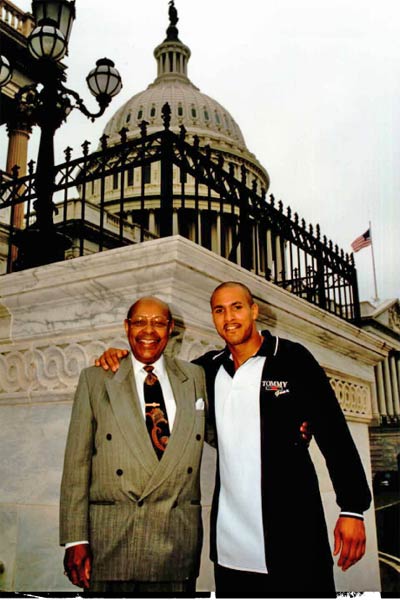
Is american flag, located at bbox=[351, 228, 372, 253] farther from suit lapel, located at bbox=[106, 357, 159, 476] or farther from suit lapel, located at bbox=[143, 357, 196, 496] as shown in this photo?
suit lapel, located at bbox=[106, 357, 159, 476]

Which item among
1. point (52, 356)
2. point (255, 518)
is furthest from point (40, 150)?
point (255, 518)

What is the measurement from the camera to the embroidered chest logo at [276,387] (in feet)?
8.57

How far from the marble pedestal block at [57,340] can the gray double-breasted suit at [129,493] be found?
1.02 metres

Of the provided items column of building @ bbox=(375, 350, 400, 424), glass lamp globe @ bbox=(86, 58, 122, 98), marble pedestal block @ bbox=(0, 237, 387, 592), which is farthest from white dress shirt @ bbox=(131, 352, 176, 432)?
column of building @ bbox=(375, 350, 400, 424)

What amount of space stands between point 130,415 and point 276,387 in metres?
0.69

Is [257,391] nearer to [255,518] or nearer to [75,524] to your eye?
[255,518]

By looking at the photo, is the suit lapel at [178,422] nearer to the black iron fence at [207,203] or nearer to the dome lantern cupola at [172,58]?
the black iron fence at [207,203]

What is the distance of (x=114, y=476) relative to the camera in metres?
2.40

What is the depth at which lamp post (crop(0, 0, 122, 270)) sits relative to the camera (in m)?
5.02

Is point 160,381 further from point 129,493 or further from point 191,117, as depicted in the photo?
point 191,117

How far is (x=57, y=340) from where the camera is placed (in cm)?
395

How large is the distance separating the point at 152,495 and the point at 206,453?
1249 mm

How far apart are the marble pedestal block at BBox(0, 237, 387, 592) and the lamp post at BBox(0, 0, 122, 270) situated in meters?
0.95

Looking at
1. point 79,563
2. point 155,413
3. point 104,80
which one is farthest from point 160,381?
point 104,80
